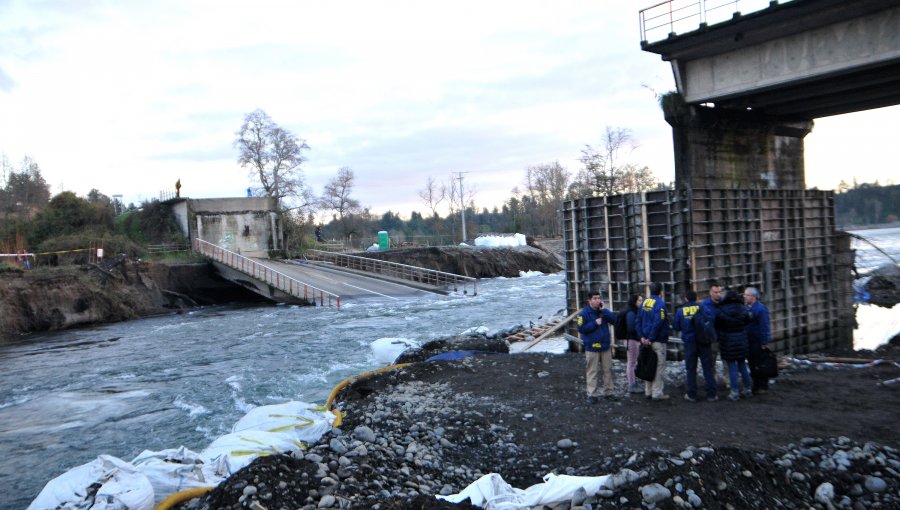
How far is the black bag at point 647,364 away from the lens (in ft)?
29.5

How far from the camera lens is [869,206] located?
128 meters

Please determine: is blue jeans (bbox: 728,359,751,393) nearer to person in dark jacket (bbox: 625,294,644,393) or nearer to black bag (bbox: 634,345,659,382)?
black bag (bbox: 634,345,659,382)

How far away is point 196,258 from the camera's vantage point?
37.6m

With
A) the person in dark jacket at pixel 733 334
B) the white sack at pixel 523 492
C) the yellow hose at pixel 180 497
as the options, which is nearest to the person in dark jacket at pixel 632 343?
the person in dark jacket at pixel 733 334

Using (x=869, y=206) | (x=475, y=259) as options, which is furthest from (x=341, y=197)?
(x=869, y=206)

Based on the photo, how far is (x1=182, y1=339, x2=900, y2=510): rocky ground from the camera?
5.54 metres

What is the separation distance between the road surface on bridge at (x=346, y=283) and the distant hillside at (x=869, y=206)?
12351 cm

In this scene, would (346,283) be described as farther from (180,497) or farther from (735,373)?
(180,497)

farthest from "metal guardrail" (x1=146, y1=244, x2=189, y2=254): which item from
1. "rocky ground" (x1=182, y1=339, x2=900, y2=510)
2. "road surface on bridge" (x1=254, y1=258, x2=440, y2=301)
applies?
"rocky ground" (x1=182, y1=339, x2=900, y2=510)

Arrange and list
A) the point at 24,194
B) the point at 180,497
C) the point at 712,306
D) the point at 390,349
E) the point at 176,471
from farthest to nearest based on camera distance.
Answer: the point at 24,194, the point at 390,349, the point at 712,306, the point at 176,471, the point at 180,497

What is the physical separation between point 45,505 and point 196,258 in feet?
112

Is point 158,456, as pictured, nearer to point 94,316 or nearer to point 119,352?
point 119,352

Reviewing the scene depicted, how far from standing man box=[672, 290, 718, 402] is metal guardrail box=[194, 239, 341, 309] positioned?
22.3 meters

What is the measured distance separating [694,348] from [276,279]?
28417mm
